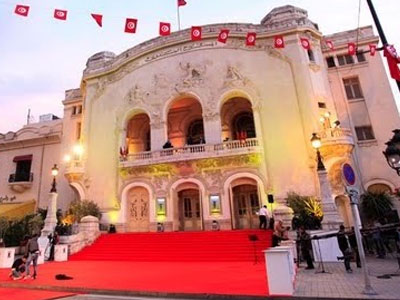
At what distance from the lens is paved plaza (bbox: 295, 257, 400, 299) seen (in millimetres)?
6070

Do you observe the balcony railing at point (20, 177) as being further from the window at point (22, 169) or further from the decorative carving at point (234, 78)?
the decorative carving at point (234, 78)

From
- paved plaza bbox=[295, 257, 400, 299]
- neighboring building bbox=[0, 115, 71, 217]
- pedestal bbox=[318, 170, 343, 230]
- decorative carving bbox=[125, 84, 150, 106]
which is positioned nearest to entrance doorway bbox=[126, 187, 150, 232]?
decorative carving bbox=[125, 84, 150, 106]

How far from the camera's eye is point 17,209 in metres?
25.5

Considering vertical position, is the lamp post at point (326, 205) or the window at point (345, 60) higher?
the window at point (345, 60)

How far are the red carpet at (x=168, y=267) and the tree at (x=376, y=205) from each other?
7364mm

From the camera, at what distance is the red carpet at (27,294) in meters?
7.30

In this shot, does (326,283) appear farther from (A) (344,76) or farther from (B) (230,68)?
(A) (344,76)

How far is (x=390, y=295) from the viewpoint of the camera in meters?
5.78

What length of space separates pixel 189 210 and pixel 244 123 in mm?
8780

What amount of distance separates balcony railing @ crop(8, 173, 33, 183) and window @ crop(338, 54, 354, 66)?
2951 centimetres

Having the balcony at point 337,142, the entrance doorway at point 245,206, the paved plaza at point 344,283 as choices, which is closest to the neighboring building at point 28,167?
the entrance doorway at point 245,206

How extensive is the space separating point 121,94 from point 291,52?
14.4m

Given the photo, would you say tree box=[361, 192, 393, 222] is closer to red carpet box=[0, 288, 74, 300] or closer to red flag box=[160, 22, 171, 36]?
red flag box=[160, 22, 171, 36]

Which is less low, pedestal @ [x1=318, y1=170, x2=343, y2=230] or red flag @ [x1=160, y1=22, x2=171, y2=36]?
red flag @ [x1=160, y1=22, x2=171, y2=36]
